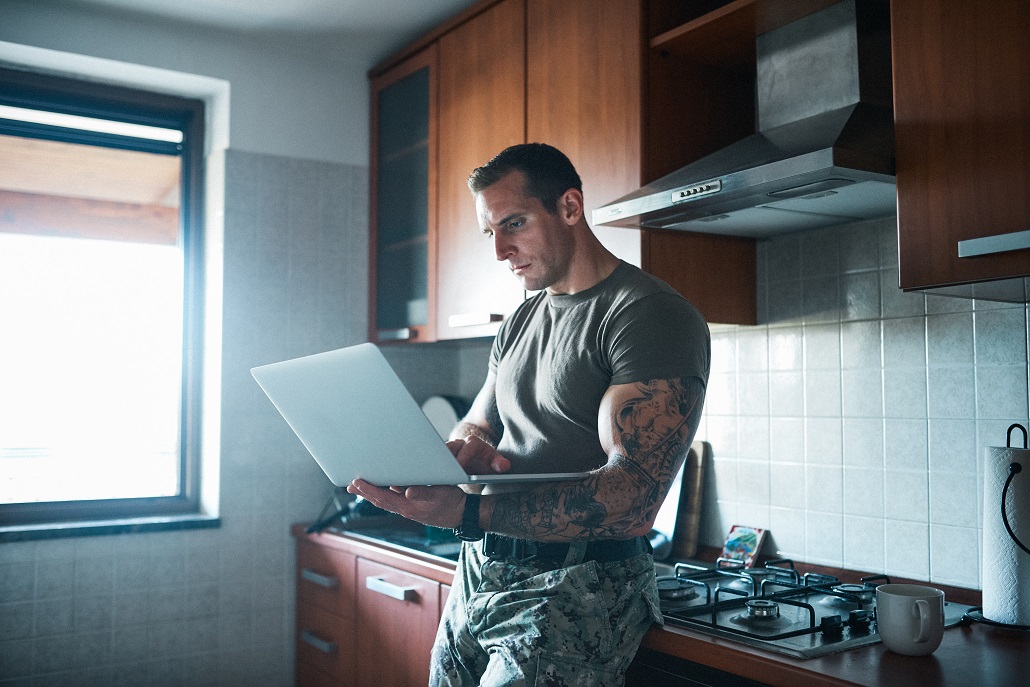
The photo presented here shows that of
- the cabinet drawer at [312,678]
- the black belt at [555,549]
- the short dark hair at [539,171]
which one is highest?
the short dark hair at [539,171]

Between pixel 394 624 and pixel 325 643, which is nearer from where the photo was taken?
pixel 394 624

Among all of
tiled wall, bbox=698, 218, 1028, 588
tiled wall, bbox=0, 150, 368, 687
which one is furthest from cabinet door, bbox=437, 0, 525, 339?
tiled wall, bbox=698, 218, 1028, 588

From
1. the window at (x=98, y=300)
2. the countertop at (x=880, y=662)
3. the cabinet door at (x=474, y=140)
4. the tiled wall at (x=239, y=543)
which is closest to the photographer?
the countertop at (x=880, y=662)

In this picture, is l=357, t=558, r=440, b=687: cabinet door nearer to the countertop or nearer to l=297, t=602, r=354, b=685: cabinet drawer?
l=297, t=602, r=354, b=685: cabinet drawer

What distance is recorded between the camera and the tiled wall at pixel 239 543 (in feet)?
8.36

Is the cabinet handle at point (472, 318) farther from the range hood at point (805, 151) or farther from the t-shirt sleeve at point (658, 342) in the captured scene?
the t-shirt sleeve at point (658, 342)

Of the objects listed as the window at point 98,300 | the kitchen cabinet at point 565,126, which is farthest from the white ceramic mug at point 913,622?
the window at point 98,300

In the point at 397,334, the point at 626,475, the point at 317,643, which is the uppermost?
the point at 397,334

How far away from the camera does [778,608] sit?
5.15ft

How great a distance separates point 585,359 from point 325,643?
1635 millimetres

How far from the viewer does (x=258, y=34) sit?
2916mm

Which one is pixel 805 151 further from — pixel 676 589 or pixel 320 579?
pixel 320 579

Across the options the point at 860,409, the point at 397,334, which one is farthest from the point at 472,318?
the point at 860,409

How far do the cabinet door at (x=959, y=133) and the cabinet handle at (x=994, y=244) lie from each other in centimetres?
3
